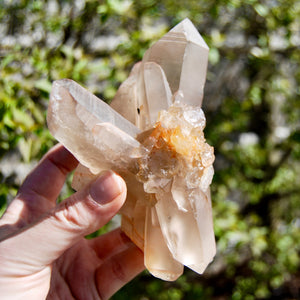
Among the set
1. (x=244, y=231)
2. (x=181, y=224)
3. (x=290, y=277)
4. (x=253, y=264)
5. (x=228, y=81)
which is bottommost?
(x=290, y=277)

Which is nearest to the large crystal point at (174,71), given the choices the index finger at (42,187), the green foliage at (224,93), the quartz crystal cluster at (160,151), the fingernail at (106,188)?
the quartz crystal cluster at (160,151)

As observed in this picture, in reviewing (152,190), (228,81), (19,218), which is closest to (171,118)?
(152,190)

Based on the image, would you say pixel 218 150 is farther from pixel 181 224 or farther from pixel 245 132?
pixel 181 224

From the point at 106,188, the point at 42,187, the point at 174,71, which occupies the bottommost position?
the point at 42,187

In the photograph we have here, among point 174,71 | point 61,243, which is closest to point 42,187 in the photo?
point 61,243

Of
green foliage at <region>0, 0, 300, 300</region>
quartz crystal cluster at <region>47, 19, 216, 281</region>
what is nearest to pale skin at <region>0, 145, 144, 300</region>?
quartz crystal cluster at <region>47, 19, 216, 281</region>

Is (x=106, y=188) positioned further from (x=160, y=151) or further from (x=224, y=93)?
(x=224, y=93)

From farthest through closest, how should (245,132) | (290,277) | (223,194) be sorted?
(290,277) → (245,132) → (223,194)
